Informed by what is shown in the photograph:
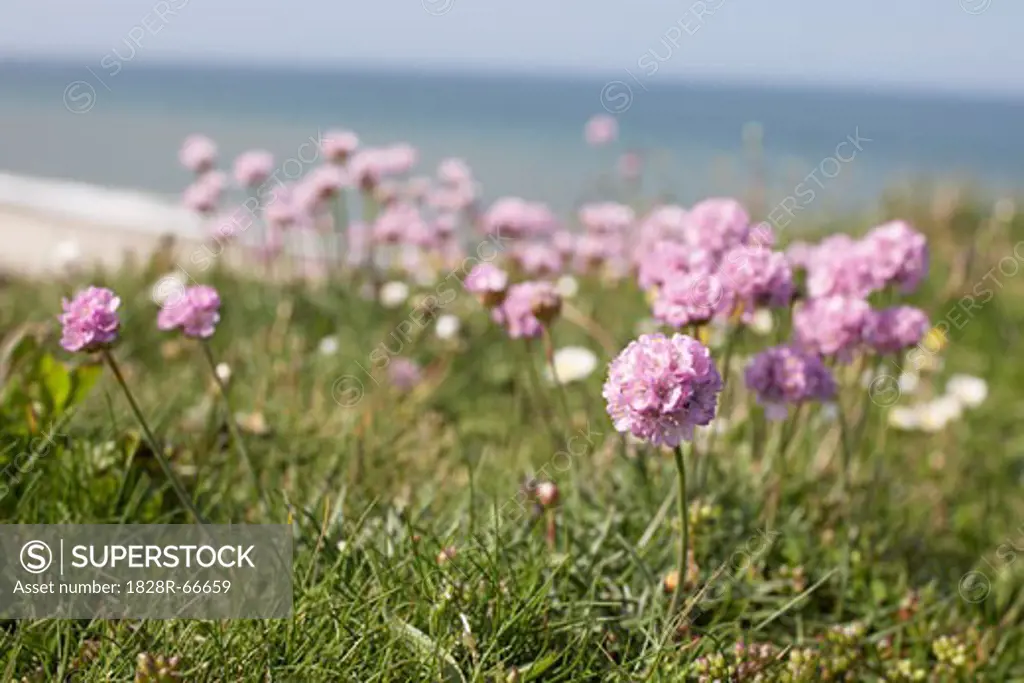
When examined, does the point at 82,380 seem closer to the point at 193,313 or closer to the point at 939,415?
the point at 193,313

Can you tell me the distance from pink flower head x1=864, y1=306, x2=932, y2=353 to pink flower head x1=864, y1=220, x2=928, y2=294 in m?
0.10

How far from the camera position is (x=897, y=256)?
97.6 inches

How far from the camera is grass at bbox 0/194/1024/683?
1.78 metres

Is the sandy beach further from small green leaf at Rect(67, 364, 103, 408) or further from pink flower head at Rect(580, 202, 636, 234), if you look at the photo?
pink flower head at Rect(580, 202, 636, 234)

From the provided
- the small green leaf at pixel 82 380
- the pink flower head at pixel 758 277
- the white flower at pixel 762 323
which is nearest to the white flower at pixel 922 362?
the white flower at pixel 762 323

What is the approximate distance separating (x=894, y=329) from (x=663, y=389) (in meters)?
1.04

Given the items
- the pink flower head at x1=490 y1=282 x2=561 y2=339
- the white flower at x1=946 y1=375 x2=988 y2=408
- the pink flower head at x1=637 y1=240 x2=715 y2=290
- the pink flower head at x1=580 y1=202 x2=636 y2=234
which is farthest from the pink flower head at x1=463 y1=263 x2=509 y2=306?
the white flower at x1=946 y1=375 x2=988 y2=408

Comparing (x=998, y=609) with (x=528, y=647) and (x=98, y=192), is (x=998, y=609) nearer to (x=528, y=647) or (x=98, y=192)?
(x=528, y=647)

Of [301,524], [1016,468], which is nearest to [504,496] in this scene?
[301,524]

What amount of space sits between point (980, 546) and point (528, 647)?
1985 mm

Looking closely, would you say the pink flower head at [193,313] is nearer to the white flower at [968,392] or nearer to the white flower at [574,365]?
the white flower at [574,365]

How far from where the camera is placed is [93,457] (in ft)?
7.56

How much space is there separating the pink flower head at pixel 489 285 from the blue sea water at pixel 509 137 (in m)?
2.11

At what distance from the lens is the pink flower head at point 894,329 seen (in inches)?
94.9
